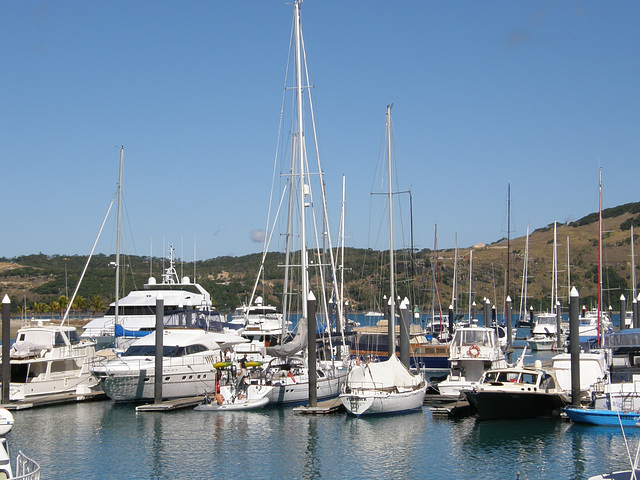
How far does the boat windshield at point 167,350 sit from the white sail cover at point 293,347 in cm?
418

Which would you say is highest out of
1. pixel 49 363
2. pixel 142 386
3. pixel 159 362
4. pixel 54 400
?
pixel 159 362

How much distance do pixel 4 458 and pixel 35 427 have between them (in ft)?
45.4

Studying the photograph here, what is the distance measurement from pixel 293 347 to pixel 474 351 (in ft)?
27.4

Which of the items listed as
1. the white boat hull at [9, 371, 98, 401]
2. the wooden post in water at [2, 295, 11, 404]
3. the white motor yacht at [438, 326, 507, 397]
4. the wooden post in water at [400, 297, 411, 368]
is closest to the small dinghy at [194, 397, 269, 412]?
the wooden post in water at [400, 297, 411, 368]

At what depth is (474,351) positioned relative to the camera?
115 ft

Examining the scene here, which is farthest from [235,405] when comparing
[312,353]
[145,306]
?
[145,306]

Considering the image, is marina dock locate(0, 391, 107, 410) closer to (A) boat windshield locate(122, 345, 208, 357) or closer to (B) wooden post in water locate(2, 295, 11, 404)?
(B) wooden post in water locate(2, 295, 11, 404)

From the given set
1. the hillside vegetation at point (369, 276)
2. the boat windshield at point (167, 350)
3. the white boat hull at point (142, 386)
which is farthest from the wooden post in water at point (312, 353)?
the hillside vegetation at point (369, 276)

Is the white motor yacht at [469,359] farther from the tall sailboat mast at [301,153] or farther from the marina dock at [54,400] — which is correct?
the marina dock at [54,400]

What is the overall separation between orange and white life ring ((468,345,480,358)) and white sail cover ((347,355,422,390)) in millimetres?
4697

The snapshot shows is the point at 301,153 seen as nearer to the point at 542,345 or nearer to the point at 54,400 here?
the point at 54,400

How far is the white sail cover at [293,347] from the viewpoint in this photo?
3353 cm

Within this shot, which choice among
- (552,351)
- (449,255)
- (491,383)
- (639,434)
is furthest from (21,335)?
(449,255)

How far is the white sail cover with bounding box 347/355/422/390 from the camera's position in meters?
30.7
